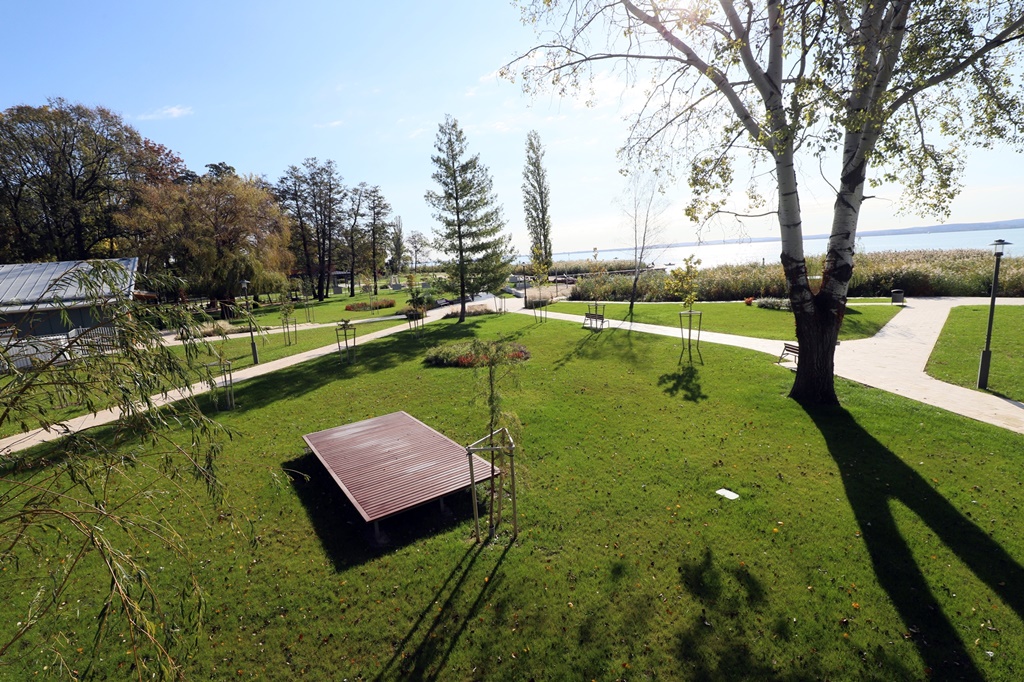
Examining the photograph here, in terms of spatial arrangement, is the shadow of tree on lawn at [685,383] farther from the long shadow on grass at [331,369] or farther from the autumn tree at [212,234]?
the autumn tree at [212,234]

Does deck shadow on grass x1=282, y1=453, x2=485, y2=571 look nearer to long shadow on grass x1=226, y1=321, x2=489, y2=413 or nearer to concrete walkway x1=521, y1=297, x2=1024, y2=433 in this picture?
long shadow on grass x1=226, y1=321, x2=489, y2=413

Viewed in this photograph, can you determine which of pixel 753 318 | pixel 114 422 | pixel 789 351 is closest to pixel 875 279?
pixel 753 318

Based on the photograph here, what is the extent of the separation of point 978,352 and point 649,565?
15.0 metres

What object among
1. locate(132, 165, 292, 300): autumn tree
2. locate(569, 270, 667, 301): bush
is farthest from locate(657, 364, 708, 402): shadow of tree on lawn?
locate(132, 165, 292, 300): autumn tree

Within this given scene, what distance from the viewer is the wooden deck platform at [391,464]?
7.46m

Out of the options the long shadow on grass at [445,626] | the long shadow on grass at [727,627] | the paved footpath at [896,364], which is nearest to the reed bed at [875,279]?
the paved footpath at [896,364]

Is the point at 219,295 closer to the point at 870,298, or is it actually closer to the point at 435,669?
the point at 435,669

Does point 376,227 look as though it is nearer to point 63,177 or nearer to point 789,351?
point 63,177

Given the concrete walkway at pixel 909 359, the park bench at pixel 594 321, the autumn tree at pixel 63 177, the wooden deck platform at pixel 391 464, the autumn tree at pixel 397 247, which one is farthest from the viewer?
the autumn tree at pixel 397 247

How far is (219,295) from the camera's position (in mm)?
37562

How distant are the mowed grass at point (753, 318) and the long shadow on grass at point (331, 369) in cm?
977

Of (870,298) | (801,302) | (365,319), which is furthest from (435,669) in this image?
(870,298)

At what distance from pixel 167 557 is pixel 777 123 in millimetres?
13055

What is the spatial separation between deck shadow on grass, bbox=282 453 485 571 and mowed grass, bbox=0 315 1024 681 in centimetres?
4
